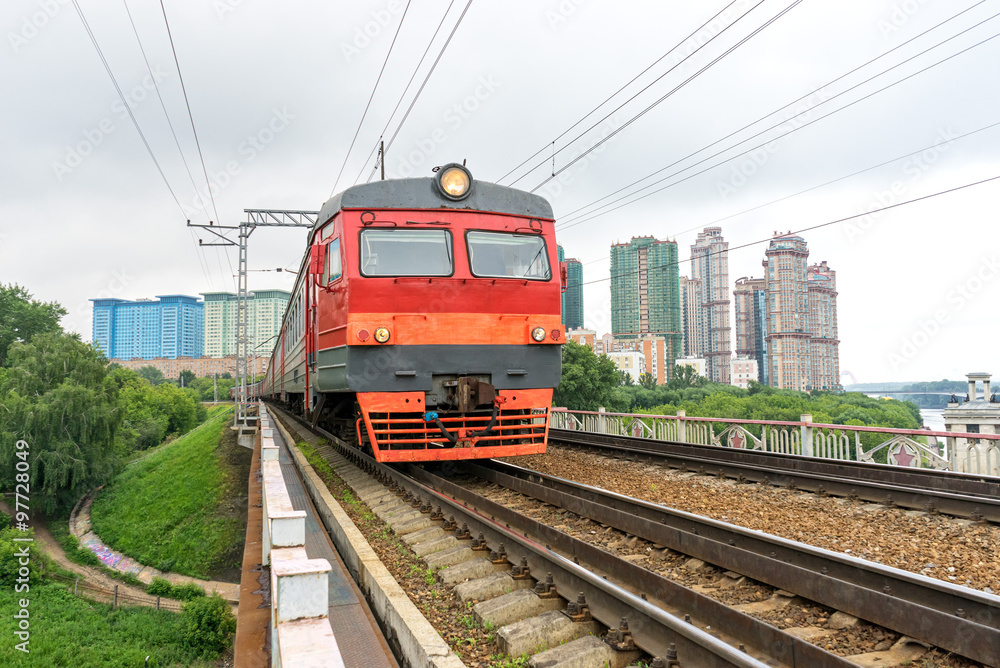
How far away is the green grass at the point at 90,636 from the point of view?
20.5 metres

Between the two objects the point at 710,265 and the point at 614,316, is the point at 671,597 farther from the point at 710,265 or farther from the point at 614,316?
the point at 710,265

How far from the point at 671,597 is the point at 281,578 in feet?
7.79

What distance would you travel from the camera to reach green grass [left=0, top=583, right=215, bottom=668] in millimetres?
20453

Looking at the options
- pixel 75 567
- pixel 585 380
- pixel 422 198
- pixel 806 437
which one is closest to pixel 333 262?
pixel 422 198

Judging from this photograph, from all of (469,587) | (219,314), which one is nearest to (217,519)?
(469,587)

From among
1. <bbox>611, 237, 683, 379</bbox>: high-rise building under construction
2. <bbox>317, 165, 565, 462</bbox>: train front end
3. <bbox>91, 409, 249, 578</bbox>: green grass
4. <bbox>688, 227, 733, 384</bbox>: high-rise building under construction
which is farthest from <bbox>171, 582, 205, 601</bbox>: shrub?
<bbox>688, 227, 733, 384</bbox>: high-rise building under construction

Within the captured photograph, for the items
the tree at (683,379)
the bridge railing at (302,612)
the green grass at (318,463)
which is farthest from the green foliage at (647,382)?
the bridge railing at (302,612)

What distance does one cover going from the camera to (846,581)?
3.78 meters

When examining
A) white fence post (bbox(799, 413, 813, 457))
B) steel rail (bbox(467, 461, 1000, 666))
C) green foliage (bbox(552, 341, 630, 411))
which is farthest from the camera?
green foliage (bbox(552, 341, 630, 411))

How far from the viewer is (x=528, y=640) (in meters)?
3.35

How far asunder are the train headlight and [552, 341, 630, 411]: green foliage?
4639 centimetres

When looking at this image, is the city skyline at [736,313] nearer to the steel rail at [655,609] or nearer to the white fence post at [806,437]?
the white fence post at [806,437]

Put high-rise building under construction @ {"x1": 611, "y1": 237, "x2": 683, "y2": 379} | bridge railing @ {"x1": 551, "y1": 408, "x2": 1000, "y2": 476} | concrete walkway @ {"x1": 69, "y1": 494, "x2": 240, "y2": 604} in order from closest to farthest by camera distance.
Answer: bridge railing @ {"x1": 551, "y1": 408, "x2": 1000, "y2": 476}
concrete walkway @ {"x1": 69, "y1": 494, "x2": 240, "y2": 604}
high-rise building under construction @ {"x1": 611, "y1": 237, "x2": 683, "y2": 379}

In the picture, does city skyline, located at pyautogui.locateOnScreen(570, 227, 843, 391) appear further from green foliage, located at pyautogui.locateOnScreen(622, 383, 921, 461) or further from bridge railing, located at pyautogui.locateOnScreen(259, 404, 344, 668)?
bridge railing, located at pyautogui.locateOnScreen(259, 404, 344, 668)
